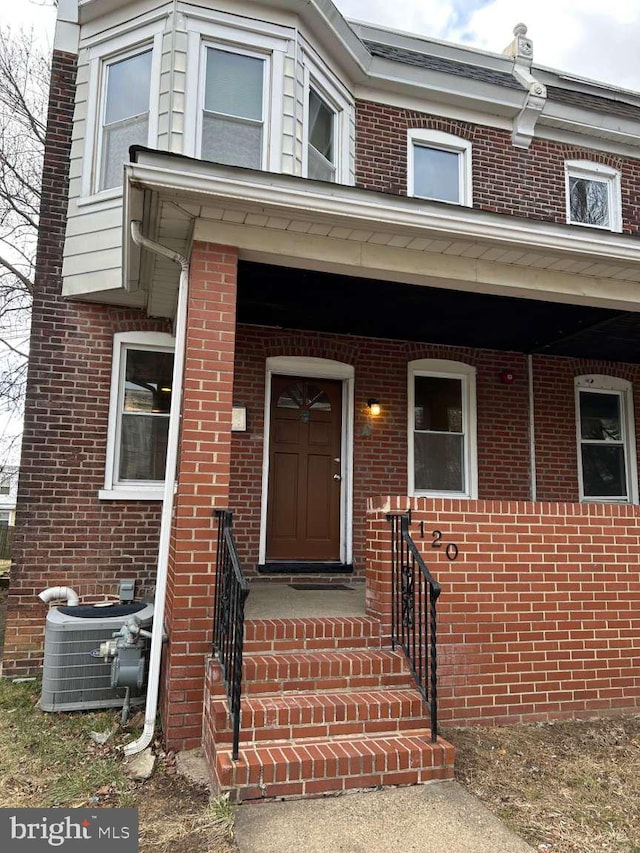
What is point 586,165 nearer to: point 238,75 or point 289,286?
point 238,75

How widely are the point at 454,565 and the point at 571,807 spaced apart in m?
1.51

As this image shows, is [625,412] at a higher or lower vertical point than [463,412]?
higher

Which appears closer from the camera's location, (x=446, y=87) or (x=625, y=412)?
(x=446, y=87)

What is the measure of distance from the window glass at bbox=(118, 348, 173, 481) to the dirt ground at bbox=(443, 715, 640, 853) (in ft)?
12.4

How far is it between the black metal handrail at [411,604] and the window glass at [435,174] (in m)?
5.01

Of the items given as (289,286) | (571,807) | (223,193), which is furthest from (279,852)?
(289,286)

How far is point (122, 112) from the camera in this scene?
625 centimetres

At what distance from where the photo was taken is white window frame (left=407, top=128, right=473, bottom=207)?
7.31m

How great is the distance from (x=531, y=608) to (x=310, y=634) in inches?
63.1

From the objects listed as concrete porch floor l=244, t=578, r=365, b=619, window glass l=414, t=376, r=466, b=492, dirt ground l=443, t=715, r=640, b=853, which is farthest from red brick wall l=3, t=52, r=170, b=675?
dirt ground l=443, t=715, r=640, b=853

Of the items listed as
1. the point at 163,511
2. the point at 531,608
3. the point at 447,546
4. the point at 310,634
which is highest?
the point at 163,511

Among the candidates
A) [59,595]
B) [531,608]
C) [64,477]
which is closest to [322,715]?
[531,608]

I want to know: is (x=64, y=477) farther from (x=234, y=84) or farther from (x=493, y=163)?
(x=493, y=163)

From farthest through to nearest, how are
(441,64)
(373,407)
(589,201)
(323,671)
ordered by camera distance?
(589,201) < (441,64) < (373,407) < (323,671)
